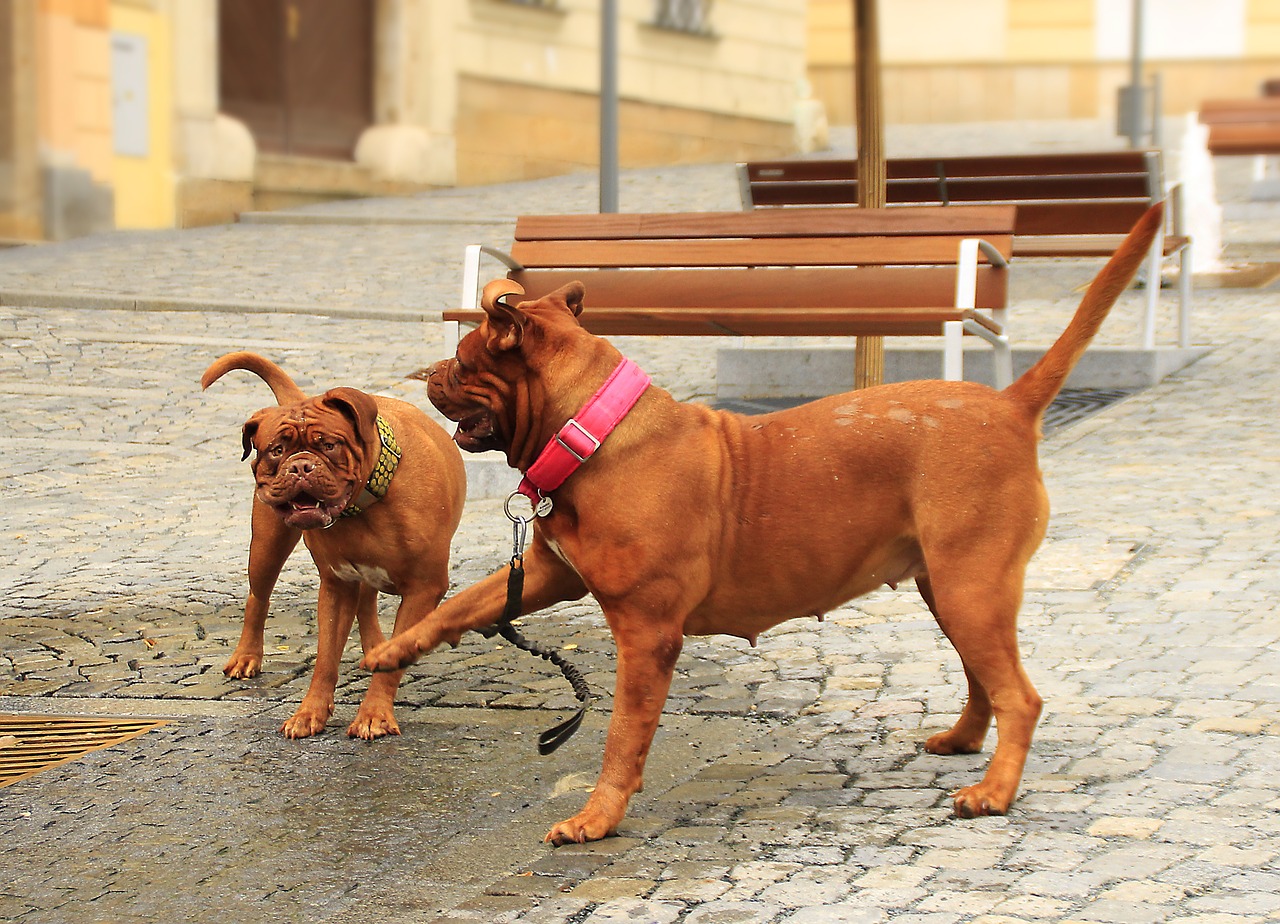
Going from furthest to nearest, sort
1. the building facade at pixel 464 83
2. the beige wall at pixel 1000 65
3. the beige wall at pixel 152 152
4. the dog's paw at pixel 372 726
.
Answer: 1. the beige wall at pixel 1000 65
2. the beige wall at pixel 152 152
3. the building facade at pixel 464 83
4. the dog's paw at pixel 372 726

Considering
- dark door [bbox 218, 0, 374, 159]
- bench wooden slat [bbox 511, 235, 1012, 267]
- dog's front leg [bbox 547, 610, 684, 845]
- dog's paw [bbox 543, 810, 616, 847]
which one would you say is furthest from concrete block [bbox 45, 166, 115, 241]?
dog's paw [bbox 543, 810, 616, 847]

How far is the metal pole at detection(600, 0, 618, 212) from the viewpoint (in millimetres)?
13445

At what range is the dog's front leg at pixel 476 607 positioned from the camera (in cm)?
433

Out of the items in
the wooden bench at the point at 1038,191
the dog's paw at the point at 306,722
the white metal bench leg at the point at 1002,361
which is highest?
the wooden bench at the point at 1038,191

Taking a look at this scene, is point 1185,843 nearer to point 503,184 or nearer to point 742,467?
point 742,467

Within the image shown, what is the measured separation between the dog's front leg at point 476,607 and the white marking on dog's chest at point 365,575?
0.54 meters

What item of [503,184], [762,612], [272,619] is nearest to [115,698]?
[272,619]

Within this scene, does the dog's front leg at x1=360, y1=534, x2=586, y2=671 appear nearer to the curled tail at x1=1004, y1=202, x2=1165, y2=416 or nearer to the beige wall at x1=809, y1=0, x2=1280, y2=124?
the curled tail at x1=1004, y1=202, x2=1165, y2=416

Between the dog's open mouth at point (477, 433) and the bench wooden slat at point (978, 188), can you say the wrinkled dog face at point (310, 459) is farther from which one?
the bench wooden slat at point (978, 188)

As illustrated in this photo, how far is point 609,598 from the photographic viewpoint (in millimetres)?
4125

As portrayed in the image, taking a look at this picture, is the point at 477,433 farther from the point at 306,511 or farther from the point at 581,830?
the point at 581,830

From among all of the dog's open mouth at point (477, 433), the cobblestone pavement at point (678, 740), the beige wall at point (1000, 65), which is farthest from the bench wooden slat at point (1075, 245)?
the beige wall at point (1000, 65)

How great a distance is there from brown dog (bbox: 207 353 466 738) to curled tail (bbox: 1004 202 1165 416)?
5.37 ft

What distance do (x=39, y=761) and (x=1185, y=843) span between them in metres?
2.90
